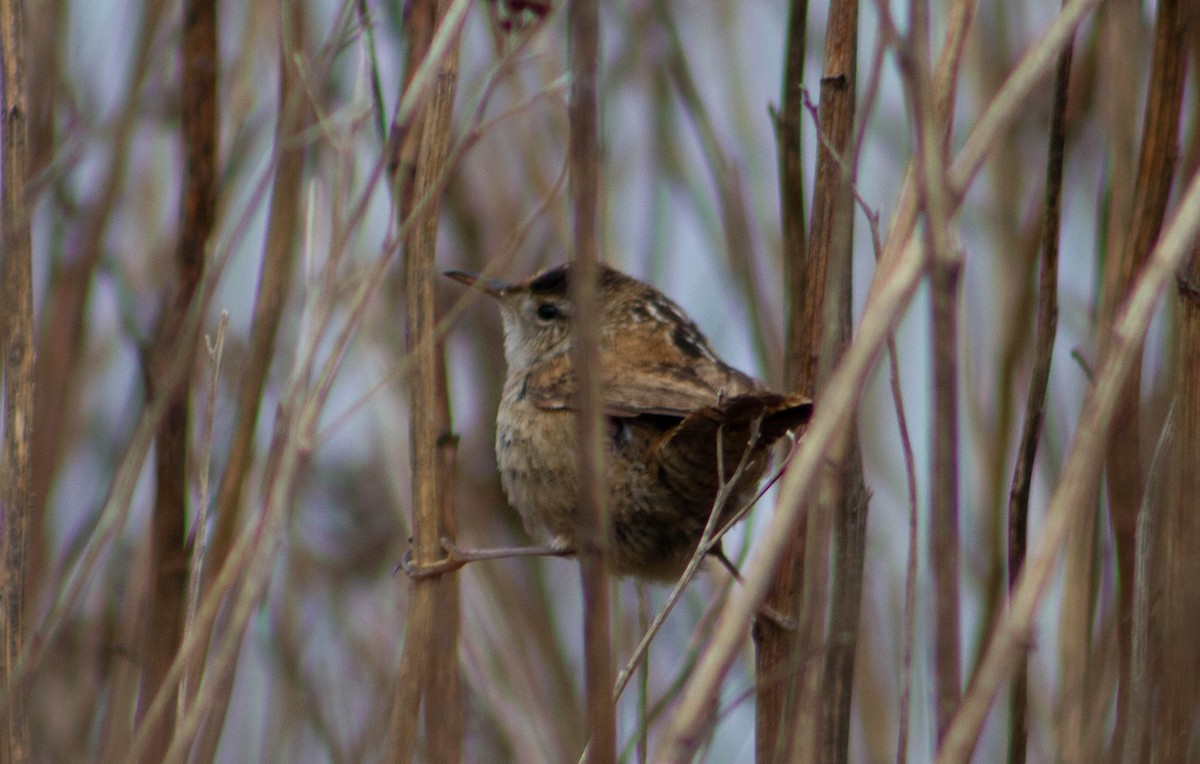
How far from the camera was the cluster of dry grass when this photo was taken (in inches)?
49.0

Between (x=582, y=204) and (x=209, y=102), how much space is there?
1.16 metres

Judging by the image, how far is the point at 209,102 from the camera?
1.96 m

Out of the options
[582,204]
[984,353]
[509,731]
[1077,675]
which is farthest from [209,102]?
[984,353]

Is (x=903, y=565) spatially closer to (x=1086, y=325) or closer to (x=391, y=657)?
(x=1086, y=325)

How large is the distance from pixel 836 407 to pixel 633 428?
1.32 meters

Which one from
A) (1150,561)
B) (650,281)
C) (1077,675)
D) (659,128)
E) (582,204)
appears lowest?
(1077,675)

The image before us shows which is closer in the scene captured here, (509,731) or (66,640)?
(509,731)

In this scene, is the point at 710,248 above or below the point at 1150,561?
above

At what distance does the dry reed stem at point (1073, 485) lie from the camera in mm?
1045

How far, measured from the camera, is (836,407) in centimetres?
111

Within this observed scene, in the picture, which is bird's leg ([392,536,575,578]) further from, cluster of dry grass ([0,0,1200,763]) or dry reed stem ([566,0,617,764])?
dry reed stem ([566,0,617,764])

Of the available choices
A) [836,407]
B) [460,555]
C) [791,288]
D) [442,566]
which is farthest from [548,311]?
[836,407]

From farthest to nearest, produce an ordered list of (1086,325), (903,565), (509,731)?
1. (903,565)
2. (1086,325)
3. (509,731)

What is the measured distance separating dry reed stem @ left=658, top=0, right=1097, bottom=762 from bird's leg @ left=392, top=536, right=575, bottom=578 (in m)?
0.61
